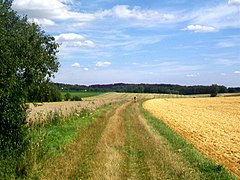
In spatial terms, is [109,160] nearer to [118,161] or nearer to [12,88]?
[118,161]

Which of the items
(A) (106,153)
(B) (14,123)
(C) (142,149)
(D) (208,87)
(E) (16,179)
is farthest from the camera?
(D) (208,87)

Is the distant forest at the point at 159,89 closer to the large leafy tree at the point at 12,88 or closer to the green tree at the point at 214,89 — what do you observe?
the green tree at the point at 214,89

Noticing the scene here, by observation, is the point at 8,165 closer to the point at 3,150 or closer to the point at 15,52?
the point at 3,150

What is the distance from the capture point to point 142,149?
1421 cm

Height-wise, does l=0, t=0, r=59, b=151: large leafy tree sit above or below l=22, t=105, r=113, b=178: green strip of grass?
above

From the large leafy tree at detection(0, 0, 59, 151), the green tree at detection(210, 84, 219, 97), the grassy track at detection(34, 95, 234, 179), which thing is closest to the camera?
the grassy track at detection(34, 95, 234, 179)

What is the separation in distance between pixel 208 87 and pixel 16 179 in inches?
6295

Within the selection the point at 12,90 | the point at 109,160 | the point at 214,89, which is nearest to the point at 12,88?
the point at 12,90

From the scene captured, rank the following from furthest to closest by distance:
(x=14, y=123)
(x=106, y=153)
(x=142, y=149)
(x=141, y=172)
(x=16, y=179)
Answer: (x=142, y=149) < (x=106, y=153) < (x=14, y=123) < (x=141, y=172) < (x=16, y=179)

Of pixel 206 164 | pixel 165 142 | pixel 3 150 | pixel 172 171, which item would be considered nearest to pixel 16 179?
pixel 3 150

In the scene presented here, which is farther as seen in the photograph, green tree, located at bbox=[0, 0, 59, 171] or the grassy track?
green tree, located at bbox=[0, 0, 59, 171]

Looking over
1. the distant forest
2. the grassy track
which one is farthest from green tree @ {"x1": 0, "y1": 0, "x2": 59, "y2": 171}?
the distant forest

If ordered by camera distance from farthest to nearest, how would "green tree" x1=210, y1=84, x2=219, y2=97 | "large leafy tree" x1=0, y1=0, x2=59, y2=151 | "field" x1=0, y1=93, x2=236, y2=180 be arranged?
"green tree" x1=210, y1=84, x2=219, y2=97 < "large leafy tree" x1=0, y1=0, x2=59, y2=151 < "field" x1=0, y1=93, x2=236, y2=180

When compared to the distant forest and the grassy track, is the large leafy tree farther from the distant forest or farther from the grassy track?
the distant forest
